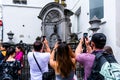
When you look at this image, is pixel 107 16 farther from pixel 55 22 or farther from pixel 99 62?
pixel 99 62

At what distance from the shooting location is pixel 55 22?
19.1 metres

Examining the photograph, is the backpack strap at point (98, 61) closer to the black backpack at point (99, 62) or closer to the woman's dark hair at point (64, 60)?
the black backpack at point (99, 62)

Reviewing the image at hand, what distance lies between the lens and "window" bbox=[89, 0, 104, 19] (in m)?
13.1

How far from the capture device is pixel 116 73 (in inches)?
151

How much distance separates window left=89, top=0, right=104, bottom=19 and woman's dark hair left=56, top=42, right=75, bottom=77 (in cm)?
834

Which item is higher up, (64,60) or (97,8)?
(97,8)

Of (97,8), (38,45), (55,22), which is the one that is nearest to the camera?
(38,45)

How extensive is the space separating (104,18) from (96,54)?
854cm

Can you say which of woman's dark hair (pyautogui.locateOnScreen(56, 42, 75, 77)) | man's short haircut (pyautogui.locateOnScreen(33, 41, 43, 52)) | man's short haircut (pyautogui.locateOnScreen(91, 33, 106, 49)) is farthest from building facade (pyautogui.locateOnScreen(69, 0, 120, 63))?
man's short haircut (pyautogui.locateOnScreen(91, 33, 106, 49))

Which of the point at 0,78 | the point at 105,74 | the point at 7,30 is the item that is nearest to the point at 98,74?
the point at 105,74

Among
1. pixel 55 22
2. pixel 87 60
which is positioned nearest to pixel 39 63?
pixel 87 60

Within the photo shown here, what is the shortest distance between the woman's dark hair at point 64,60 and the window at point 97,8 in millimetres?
8339

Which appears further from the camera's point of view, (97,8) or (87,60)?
(97,8)

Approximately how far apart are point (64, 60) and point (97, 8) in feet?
29.9
